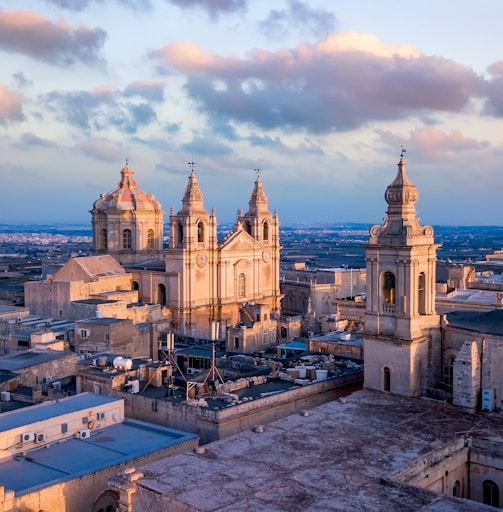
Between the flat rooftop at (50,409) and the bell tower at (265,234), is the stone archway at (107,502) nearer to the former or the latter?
the flat rooftop at (50,409)

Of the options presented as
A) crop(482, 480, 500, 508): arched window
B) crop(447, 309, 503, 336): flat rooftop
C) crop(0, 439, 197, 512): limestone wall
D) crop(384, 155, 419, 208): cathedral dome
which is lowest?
crop(482, 480, 500, 508): arched window

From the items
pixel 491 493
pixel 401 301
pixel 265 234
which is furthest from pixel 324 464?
pixel 265 234

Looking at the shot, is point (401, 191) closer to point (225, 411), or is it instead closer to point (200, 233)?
point (225, 411)

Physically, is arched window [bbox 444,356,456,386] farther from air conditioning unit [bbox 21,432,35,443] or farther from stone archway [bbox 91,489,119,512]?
air conditioning unit [bbox 21,432,35,443]

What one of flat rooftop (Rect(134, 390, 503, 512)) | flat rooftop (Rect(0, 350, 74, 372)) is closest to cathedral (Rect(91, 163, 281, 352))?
flat rooftop (Rect(0, 350, 74, 372))

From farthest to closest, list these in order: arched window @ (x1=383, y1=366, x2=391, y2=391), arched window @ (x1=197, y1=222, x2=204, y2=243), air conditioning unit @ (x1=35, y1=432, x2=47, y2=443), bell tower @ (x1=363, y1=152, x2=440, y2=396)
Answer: arched window @ (x1=197, y1=222, x2=204, y2=243), arched window @ (x1=383, y1=366, x2=391, y2=391), bell tower @ (x1=363, y1=152, x2=440, y2=396), air conditioning unit @ (x1=35, y1=432, x2=47, y2=443)
